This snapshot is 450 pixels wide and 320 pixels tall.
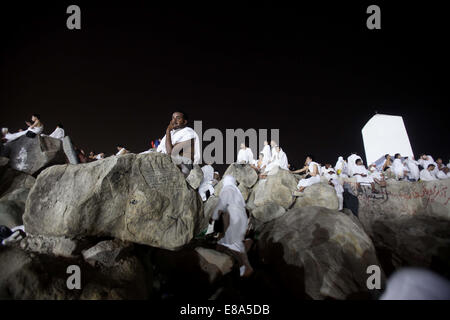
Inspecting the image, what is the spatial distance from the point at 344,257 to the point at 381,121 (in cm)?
2050

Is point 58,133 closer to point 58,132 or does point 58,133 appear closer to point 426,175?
point 58,132

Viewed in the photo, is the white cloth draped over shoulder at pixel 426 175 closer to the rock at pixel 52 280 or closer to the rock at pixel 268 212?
the rock at pixel 268 212

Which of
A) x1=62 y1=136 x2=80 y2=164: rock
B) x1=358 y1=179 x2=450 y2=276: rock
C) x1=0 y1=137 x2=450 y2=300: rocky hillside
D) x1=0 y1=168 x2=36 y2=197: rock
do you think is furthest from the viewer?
x1=62 y1=136 x2=80 y2=164: rock

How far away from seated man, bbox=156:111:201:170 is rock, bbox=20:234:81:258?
1.94m

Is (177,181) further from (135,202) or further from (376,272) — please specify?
(376,272)

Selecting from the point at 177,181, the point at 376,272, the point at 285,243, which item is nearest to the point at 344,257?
the point at 376,272

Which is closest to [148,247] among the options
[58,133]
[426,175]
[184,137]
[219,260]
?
[219,260]

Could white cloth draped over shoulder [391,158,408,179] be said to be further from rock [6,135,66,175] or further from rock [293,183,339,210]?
rock [6,135,66,175]

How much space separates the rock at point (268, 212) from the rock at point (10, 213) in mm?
7555

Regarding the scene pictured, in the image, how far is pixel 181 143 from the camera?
11.8ft

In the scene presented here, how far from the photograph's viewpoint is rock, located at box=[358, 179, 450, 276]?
5.92m

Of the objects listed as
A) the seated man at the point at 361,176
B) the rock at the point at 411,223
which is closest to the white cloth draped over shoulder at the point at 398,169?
the rock at the point at 411,223

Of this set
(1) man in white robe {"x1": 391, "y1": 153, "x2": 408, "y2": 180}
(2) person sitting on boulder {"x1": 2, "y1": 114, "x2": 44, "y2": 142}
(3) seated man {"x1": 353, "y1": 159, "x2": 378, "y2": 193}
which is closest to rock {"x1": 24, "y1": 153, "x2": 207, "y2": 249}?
(2) person sitting on boulder {"x1": 2, "y1": 114, "x2": 44, "y2": 142}
